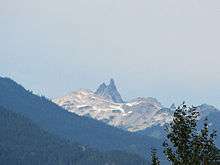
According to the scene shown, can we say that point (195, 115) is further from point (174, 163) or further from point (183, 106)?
point (174, 163)

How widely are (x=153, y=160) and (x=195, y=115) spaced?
4211 millimetres

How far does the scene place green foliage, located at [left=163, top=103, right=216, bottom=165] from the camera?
136 feet

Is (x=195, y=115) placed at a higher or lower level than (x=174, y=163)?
higher

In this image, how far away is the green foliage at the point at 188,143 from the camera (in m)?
41.4

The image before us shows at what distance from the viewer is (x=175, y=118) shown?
43.1 m

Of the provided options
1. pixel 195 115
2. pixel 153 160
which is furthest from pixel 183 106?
pixel 153 160

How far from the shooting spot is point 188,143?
138 ft

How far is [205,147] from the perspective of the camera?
138 feet

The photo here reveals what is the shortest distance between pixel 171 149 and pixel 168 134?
1.02 metres

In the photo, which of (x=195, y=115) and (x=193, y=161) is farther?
(x=195, y=115)

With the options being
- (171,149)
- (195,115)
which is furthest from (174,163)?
(195,115)

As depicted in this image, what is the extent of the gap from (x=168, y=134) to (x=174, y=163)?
2.00 meters

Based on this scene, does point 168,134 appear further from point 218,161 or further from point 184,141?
point 218,161

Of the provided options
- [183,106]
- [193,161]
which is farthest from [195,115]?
[193,161]
